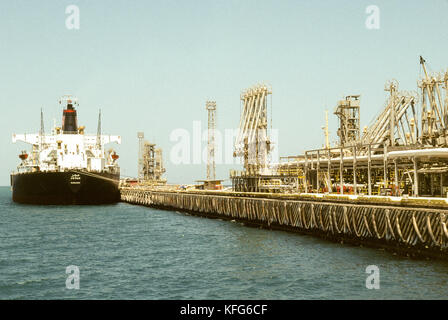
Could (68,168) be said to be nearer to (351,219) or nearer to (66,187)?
(66,187)

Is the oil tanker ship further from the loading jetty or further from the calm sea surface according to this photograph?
the calm sea surface

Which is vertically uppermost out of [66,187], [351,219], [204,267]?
[66,187]

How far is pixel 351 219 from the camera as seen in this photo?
151 feet

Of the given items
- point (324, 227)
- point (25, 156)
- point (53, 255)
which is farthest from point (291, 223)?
point (25, 156)

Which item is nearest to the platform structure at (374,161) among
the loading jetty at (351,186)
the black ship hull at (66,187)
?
the loading jetty at (351,186)

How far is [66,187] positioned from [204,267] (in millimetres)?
74431

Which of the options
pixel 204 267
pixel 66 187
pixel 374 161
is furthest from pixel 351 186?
pixel 66 187

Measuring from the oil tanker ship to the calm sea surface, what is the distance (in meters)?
47.7

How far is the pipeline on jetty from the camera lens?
36.3 m

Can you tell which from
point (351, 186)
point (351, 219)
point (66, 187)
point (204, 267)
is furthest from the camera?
point (66, 187)

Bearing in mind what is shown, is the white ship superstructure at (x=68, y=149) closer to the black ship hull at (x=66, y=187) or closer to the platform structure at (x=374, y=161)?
the black ship hull at (x=66, y=187)

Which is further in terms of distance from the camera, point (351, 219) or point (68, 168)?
point (68, 168)
